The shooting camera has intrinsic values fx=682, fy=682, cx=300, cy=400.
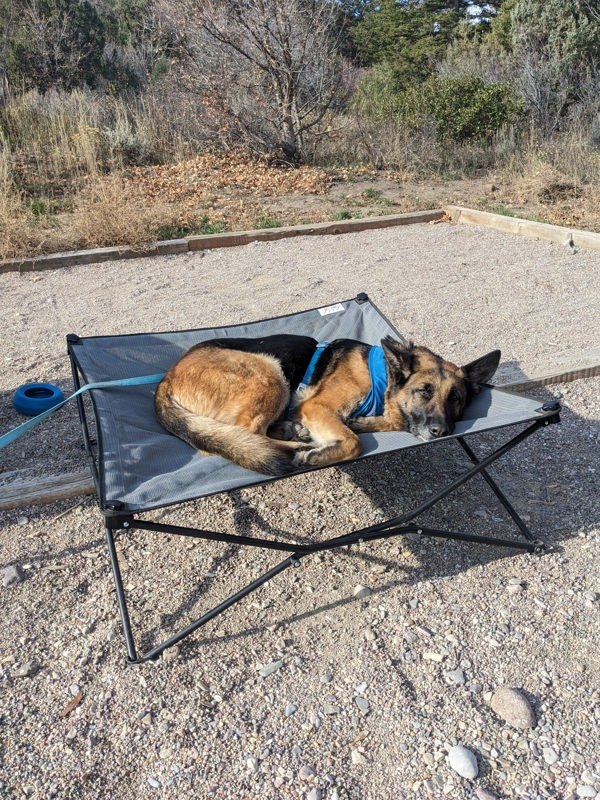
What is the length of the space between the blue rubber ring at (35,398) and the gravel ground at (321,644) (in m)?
0.12

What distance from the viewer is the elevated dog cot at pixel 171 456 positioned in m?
2.77

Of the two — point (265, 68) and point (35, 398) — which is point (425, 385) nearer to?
point (35, 398)

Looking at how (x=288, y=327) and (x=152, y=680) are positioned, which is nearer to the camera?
(x=152, y=680)

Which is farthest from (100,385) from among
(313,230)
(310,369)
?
(313,230)

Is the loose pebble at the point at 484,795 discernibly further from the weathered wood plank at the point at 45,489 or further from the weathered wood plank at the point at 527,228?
the weathered wood plank at the point at 527,228

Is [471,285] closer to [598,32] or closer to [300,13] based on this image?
[300,13]

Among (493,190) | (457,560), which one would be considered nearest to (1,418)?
(457,560)

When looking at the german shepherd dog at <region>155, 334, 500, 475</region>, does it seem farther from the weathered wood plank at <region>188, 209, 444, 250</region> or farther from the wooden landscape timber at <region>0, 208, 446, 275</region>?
the weathered wood plank at <region>188, 209, 444, 250</region>

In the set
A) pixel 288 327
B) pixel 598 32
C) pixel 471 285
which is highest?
pixel 598 32

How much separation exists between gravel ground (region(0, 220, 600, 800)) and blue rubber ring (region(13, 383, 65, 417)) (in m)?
0.12

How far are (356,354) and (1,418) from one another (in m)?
2.43

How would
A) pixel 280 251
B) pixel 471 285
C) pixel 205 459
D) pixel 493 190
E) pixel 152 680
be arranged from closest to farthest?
pixel 152 680 < pixel 205 459 < pixel 471 285 < pixel 280 251 < pixel 493 190

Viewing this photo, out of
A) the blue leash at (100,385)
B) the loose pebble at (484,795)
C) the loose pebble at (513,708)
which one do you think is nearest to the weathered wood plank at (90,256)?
the blue leash at (100,385)

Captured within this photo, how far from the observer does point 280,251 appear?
8.42m
